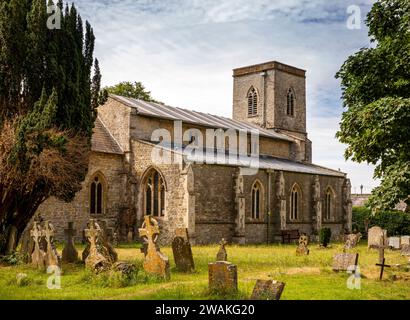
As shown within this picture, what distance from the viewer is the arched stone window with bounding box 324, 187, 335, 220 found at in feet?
118

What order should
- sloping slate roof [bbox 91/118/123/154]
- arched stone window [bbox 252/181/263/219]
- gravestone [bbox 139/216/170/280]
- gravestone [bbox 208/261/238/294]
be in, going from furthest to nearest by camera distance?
1. arched stone window [bbox 252/181/263/219]
2. sloping slate roof [bbox 91/118/123/154]
3. gravestone [bbox 139/216/170/280]
4. gravestone [bbox 208/261/238/294]

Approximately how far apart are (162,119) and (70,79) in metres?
13.1

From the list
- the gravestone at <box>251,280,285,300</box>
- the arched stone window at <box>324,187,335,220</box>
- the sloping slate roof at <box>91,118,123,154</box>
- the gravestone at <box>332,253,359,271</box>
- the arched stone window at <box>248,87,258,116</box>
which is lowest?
the gravestone at <box>332,253,359,271</box>

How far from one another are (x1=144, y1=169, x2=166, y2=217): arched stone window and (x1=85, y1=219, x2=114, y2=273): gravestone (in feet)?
39.1

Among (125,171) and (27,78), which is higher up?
(27,78)

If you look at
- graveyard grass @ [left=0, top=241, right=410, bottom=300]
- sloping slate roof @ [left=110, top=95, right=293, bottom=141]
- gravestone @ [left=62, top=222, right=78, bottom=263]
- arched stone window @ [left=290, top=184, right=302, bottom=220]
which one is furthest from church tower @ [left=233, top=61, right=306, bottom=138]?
gravestone @ [left=62, top=222, right=78, bottom=263]

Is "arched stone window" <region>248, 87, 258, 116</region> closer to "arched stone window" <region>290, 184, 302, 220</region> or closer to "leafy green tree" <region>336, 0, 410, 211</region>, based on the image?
"arched stone window" <region>290, 184, 302, 220</region>

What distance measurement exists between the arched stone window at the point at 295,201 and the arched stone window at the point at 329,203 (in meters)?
3.54

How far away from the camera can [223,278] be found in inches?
426

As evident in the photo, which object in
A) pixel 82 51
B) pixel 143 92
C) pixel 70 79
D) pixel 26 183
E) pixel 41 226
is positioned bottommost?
pixel 41 226

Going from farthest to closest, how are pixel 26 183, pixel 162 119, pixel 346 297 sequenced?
1. pixel 162 119
2. pixel 26 183
3. pixel 346 297

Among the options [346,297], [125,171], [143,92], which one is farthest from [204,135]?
[346,297]
